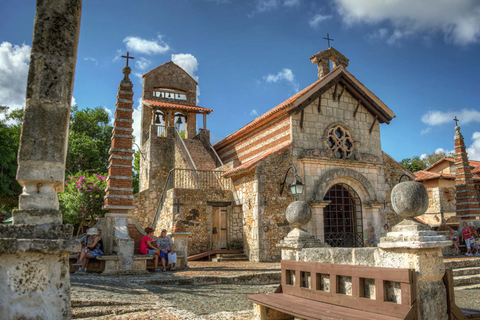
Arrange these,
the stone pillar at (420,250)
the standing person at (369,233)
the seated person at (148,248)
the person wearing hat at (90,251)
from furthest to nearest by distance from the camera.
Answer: the standing person at (369,233) → the seated person at (148,248) → the person wearing hat at (90,251) → the stone pillar at (420,250)

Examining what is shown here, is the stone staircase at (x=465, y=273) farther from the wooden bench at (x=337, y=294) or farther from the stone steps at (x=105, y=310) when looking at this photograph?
the stone steps at (x=105, y=310)

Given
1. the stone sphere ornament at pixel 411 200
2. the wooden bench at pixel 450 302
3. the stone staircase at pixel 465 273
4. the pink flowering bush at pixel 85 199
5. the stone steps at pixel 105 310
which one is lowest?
the stone staircase at pixel 465 273

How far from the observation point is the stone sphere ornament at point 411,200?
3611mm

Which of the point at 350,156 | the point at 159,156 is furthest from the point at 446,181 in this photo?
the point at 159,156

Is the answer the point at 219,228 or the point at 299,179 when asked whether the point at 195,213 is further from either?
the point at 299,179

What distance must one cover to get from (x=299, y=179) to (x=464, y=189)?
9629 millimetres

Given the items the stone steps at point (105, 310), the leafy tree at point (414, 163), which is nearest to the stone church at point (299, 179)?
the stone steps at point (105, 310)

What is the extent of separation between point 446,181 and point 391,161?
9.56 meters

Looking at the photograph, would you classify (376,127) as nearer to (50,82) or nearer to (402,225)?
(402,225)

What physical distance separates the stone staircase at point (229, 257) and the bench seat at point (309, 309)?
9.46m

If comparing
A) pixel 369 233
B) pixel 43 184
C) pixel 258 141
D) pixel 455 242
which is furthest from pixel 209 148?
pixel 43 184

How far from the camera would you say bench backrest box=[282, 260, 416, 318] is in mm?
3436

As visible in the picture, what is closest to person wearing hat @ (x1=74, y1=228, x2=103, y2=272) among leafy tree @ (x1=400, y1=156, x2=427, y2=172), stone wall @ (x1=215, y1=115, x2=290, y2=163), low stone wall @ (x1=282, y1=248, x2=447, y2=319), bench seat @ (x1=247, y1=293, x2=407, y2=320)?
bench seat @ (x1=247, y1=293, x2=407, y2=320)

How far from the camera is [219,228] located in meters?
15.9
